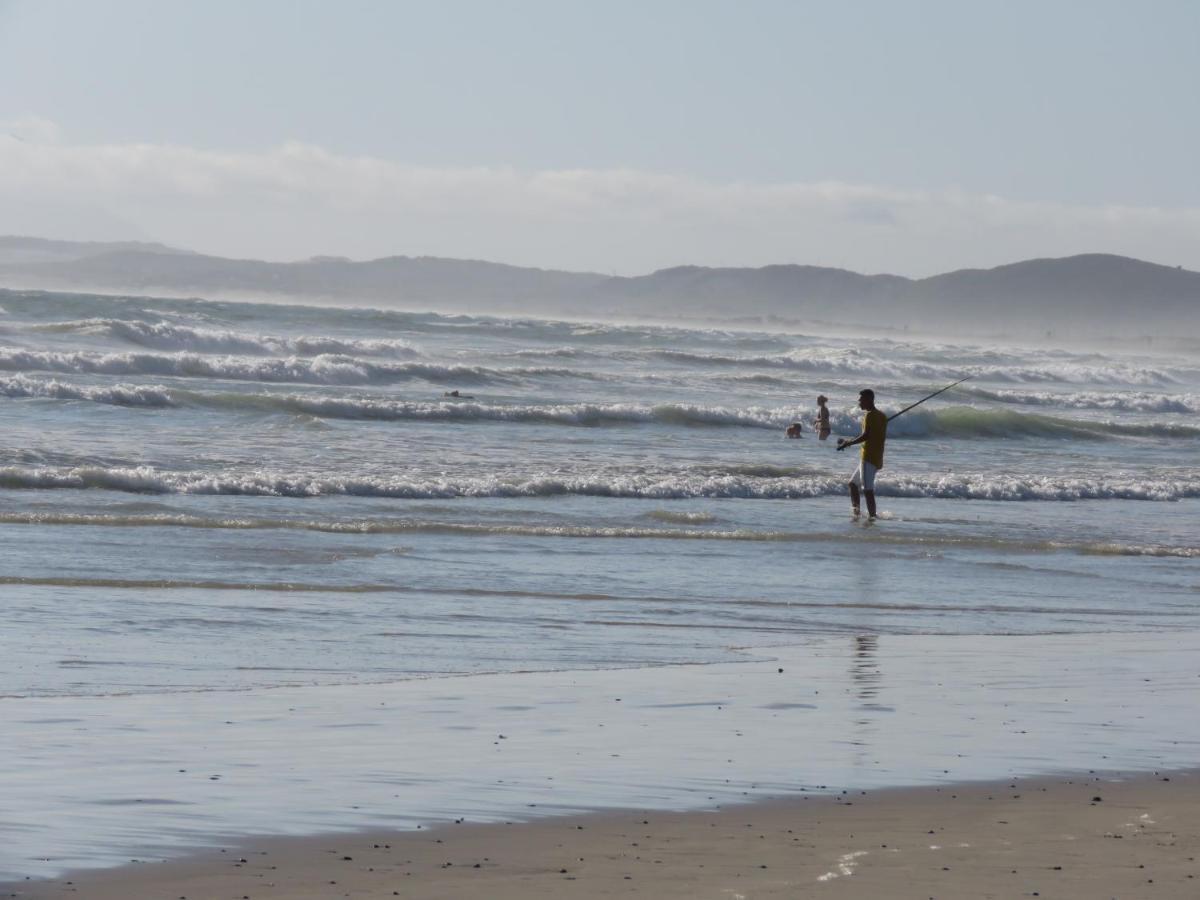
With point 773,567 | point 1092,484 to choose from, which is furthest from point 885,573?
point 1092,484

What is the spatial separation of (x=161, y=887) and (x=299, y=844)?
57 centimetres

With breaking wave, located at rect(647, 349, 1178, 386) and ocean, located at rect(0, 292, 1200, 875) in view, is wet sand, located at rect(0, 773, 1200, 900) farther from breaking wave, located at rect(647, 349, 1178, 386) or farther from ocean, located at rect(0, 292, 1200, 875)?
breaking wave, located at rect(647, 349, 1178, 386)

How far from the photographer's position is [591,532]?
15.3 meters

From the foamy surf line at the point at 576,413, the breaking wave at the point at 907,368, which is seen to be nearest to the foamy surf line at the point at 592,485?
the foamy surf line at the point at 576,413

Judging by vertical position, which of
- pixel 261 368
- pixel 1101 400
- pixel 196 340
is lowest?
pixel 1101 400

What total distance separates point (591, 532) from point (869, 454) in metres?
4.57

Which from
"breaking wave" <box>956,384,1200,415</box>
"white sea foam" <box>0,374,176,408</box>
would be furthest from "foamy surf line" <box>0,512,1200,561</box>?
"breaking wave" <box>956,384,1200,415</box>

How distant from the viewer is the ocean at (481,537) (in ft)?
28.3

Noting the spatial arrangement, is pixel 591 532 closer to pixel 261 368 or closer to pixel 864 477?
pixel 864 477

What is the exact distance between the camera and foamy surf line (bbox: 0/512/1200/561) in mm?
14266

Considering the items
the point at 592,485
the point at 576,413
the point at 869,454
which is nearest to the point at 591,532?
the point at 592,485

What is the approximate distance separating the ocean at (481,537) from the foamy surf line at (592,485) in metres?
0.05

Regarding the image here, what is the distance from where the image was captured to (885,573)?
45.6 feet

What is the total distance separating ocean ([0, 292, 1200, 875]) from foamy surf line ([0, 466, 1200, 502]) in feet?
0.16
